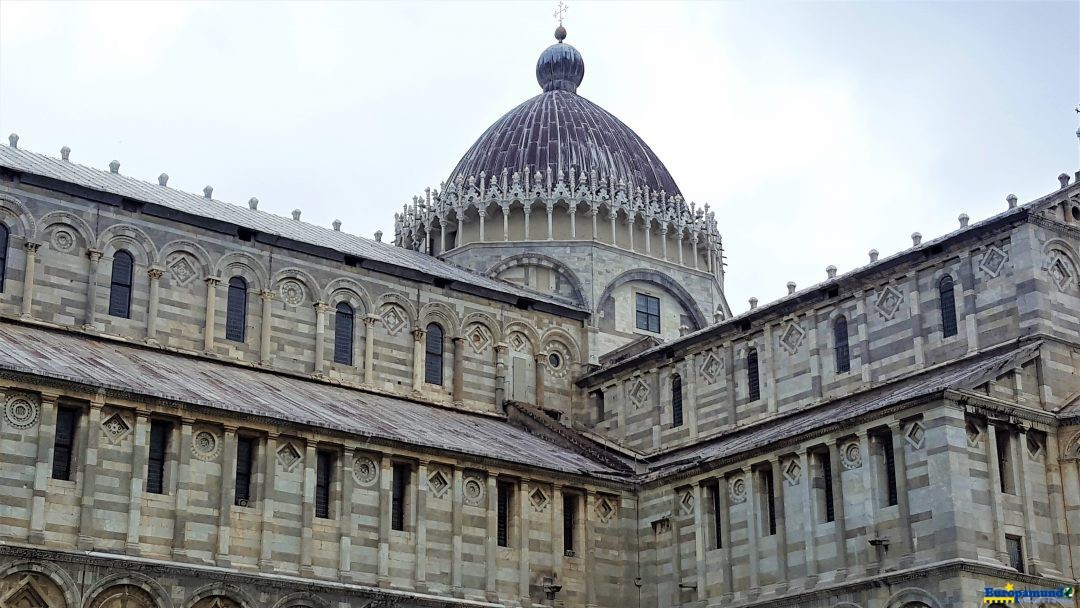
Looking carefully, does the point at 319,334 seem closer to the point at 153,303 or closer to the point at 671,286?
the point at 153,303

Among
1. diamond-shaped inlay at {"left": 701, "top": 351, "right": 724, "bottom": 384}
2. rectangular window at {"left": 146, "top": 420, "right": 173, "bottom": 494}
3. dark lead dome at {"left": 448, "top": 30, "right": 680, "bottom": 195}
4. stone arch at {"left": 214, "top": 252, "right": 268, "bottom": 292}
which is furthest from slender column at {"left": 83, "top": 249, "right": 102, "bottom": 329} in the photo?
dark lead dome at {"left": 448, "top": 30, "right": 680, "bottom": 195}

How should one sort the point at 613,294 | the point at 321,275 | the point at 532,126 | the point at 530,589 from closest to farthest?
the point at 530,589, the point at 321,275, the point at 613,294, the point at 532,126

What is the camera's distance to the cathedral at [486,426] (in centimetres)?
4197

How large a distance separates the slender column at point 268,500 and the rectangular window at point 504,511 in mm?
7959

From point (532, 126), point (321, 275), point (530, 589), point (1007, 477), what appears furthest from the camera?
point (532, 126)

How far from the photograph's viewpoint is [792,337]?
5259 cm

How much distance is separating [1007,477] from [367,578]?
1844 cm

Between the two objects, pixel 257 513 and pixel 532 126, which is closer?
pixel 257 513

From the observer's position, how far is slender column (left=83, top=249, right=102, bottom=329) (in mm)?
49125

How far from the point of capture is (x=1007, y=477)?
43281 mm

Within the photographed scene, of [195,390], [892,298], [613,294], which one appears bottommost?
[195,390]

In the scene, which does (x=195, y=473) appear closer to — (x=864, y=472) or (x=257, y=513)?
(x=257, y=513)

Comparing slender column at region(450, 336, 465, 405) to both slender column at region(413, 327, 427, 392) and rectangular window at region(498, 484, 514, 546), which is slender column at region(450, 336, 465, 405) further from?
rectangular window at region(498, 484, 514, 546)

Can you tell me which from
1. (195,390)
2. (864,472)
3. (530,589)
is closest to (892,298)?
(864,472)
